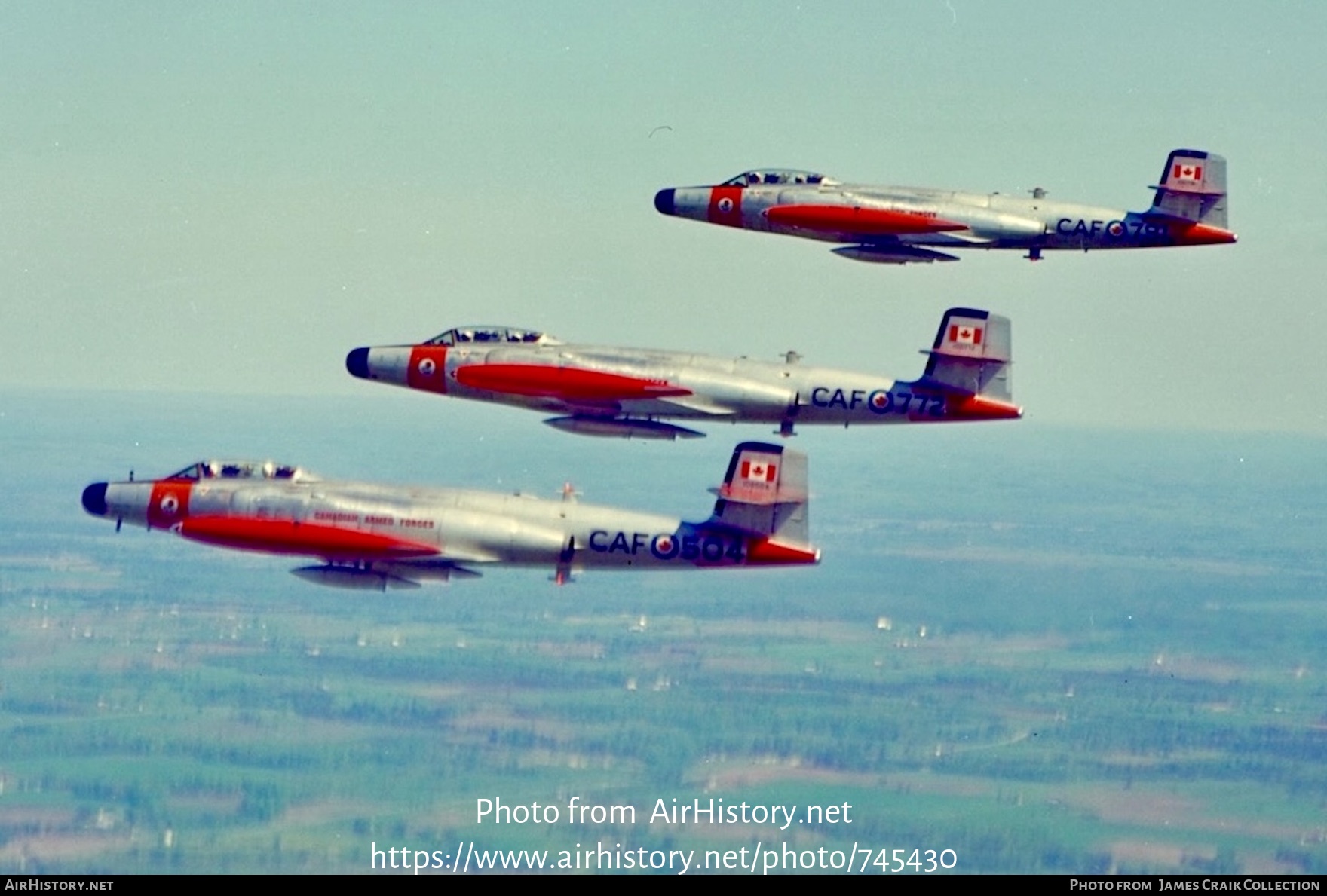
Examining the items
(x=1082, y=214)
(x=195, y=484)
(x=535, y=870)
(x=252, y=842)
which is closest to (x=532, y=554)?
(x=195, y=484)

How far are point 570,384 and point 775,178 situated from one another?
42.9 feet

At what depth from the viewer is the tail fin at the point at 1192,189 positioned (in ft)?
295

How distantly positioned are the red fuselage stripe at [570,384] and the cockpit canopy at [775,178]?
446 inches

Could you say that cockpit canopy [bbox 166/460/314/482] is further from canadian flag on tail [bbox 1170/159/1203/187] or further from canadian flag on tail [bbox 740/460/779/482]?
canadian flag on tail [bbox 1170/159/1203/187]

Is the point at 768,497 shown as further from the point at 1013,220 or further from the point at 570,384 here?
the point at 1013,220

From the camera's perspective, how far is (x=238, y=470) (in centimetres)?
8431

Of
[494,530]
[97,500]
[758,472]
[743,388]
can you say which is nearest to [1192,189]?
[743,388]

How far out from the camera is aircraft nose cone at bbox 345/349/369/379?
9075 centimetres

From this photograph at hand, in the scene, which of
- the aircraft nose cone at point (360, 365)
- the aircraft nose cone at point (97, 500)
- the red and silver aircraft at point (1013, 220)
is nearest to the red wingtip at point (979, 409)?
the red and silver aircraft at point (1013, 220)

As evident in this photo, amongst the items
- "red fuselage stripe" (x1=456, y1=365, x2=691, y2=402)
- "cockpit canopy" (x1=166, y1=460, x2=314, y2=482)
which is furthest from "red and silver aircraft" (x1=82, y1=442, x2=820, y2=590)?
"red fuselage stripe" (x1=456, y1=365, x2=691, y2=402)

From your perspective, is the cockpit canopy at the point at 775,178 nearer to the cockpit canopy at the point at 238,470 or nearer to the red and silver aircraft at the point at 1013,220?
the red and silver aircraft at the point at 1013,220

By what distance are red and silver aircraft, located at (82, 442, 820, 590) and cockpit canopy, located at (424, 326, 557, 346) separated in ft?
31.1

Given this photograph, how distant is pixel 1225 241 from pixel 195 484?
3931 centimetres

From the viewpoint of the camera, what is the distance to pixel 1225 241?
295 ft
